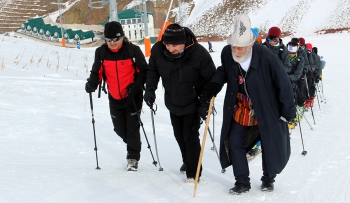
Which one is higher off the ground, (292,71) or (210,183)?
(292,71)

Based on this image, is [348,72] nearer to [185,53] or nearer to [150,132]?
[150,132]

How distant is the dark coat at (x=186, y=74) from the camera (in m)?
4.08

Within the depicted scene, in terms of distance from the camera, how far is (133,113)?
15.8 feet

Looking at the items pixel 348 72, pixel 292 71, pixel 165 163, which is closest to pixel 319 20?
pixel 348 72

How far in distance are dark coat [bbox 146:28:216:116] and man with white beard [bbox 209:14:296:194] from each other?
0.57ft

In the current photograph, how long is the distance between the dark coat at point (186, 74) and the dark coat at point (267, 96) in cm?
19

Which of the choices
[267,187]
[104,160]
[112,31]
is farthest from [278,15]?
[267,187]

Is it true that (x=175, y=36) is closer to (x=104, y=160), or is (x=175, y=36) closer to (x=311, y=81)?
(x=104, y=160)

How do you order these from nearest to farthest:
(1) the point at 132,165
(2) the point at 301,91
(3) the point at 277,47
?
1. (1) the point at 132,165
2. (3) the point at 277,47
3. (2) the point at 301,91

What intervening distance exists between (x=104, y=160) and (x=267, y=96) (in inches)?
106

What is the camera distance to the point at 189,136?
14.1 ft

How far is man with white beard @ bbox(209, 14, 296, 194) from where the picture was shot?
3752 millimetres

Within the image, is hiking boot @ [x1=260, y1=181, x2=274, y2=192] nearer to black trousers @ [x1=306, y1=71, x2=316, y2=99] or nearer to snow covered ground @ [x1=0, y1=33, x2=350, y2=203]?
snow covered ground @ [x1=0, y1=33, x2=350, y2=203]

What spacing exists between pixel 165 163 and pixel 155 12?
6337 cm
